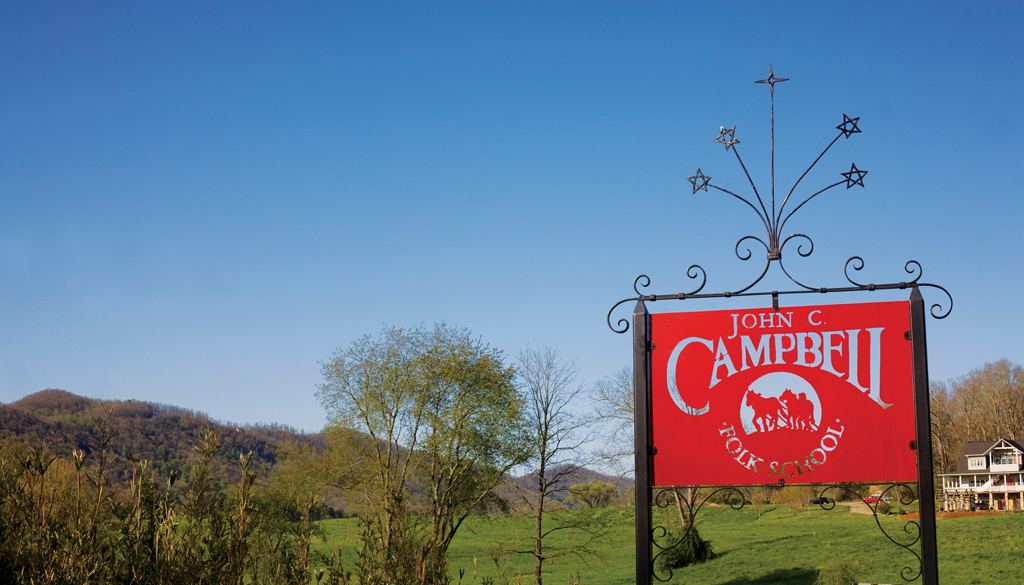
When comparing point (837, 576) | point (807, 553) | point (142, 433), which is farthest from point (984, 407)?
point (142, 433)

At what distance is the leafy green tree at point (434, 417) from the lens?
2784 centimetres

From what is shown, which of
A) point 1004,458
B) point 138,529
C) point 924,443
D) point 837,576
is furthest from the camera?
point 1004,458

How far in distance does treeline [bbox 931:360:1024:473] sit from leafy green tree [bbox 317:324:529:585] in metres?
41.1

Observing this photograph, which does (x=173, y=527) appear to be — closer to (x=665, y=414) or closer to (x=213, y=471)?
(x=213, y=471)

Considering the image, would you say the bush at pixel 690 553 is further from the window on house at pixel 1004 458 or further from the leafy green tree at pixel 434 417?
the window on house at pixel 1004 458

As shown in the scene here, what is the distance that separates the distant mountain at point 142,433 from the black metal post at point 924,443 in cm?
439

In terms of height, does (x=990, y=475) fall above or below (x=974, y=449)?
below

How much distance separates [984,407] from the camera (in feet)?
190

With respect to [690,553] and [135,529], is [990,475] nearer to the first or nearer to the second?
[690,553]

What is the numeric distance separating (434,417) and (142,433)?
16620 mm

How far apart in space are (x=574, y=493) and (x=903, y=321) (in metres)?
23.8

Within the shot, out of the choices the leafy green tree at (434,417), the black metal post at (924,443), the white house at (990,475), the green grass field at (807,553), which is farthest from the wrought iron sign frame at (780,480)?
the white house at (990,475)

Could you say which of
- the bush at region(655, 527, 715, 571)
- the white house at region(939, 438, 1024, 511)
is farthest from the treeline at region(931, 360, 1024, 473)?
the bush at region(655, 527, 715, 571)

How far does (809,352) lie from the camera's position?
5.28 meters
